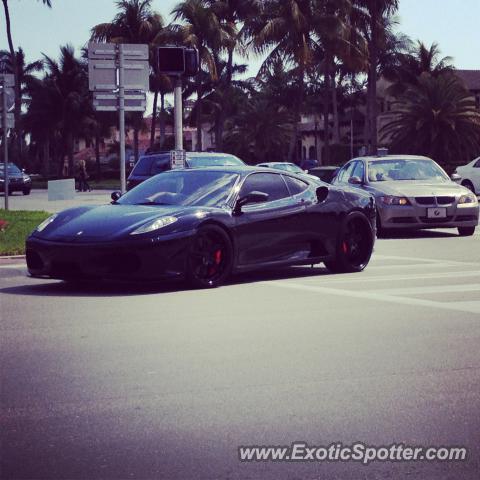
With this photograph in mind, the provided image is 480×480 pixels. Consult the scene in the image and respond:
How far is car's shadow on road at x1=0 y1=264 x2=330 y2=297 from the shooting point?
10.9 meters

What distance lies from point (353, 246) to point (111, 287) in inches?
124

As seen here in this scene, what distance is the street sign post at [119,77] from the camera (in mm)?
19266

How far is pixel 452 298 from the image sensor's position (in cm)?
1027

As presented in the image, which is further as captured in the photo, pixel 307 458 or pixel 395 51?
pixel 395 51

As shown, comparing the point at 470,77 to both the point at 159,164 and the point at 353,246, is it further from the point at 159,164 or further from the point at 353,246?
the point at 353,246

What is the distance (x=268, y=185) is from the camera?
1233 cm

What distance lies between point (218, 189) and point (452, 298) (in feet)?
9.43

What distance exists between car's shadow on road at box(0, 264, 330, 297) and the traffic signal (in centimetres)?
547

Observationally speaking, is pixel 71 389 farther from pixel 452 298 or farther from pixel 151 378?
pixel 452 298

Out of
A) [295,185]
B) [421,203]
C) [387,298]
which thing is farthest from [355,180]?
[387,298]

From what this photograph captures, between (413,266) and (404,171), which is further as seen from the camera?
(404,171)

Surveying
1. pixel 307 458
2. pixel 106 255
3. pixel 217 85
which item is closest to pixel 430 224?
pixel 106 255

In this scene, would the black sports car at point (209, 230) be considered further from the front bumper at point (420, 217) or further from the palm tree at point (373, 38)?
the palm tree at point (373, 38)

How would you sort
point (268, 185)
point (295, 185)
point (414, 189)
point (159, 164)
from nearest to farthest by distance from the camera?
point (268, 185), point (295, 185), point (414, 189), point (159, 164)
